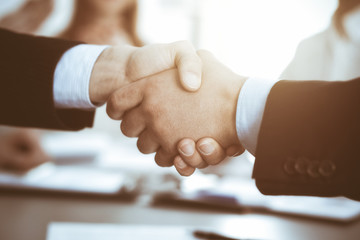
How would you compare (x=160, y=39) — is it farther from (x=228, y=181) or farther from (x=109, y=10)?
(x=228, y=181)

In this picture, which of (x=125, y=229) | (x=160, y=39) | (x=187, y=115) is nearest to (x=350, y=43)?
(x=160, y=39)

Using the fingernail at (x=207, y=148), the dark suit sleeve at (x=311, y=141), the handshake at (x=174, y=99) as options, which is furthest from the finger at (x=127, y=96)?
the dark suit sleeve at (x=311, y=141)

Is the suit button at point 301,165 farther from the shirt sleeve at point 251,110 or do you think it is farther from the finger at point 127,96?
the finger at point 127,96

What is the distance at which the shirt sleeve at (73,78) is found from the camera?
78 cm

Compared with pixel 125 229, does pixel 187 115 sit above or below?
above

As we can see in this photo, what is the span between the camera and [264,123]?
0.56 metres

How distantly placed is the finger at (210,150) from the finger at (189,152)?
0.01 metres

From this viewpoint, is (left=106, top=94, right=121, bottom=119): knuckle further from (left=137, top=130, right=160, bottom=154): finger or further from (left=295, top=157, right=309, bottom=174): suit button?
(left=295, top=157, right=309, bottom=174): suit button

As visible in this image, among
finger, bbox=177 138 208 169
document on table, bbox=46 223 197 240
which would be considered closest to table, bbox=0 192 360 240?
document on table, bbox=46 223 197 240

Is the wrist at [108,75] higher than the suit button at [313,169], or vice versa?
the wrist at [108,75]

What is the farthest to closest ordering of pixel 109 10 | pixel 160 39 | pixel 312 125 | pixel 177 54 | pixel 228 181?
pixel 160 39, pixel 109 10, pixel 228 181, pixel 177 54, pixel 312 125

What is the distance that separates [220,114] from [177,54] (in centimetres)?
19

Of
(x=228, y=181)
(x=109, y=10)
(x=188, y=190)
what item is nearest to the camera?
(x=188, y=190)

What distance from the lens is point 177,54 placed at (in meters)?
0.75
